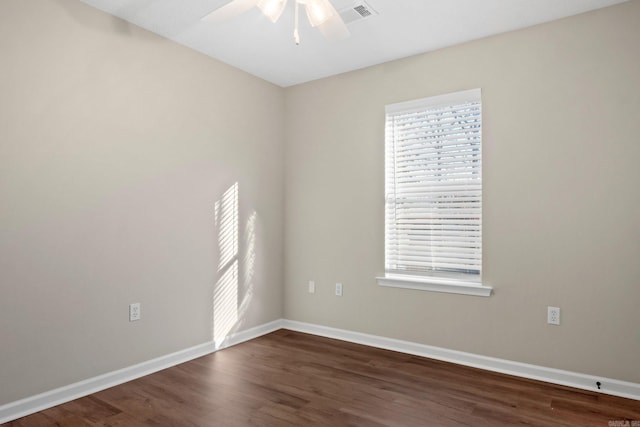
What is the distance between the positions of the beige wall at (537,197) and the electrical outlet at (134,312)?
6.08ft

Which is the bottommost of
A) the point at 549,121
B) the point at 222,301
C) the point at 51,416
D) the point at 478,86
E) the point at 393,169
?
the point at 51,416

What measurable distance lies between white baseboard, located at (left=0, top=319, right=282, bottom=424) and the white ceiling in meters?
2.54

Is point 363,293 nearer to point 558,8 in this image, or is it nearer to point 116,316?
point 116,316

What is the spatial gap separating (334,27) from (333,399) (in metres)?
2.29

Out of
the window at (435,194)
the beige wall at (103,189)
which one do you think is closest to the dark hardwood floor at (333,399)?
the beige wall at (103,189)

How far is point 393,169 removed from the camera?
3.74m

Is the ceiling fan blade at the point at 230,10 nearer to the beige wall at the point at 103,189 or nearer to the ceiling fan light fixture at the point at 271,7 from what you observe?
the ceiling fan light fixture at the point at 271,7

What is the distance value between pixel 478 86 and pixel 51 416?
3740 mm

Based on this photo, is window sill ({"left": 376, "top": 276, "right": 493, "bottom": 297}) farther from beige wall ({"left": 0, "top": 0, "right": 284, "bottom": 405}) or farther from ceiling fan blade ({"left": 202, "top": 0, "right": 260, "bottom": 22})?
ceiling fan blade ({"left": 202, "top": 0, "right": 260, "bottom": 22})

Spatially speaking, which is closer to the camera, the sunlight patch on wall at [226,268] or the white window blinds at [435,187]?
the white window blinds at [435,187]

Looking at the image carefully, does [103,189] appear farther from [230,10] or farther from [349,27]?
[349,27]

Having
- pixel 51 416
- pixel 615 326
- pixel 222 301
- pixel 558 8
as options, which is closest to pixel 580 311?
pixel 615 326

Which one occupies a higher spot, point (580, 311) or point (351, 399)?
point (580, 311)

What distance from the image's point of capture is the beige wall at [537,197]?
275 centimetres
